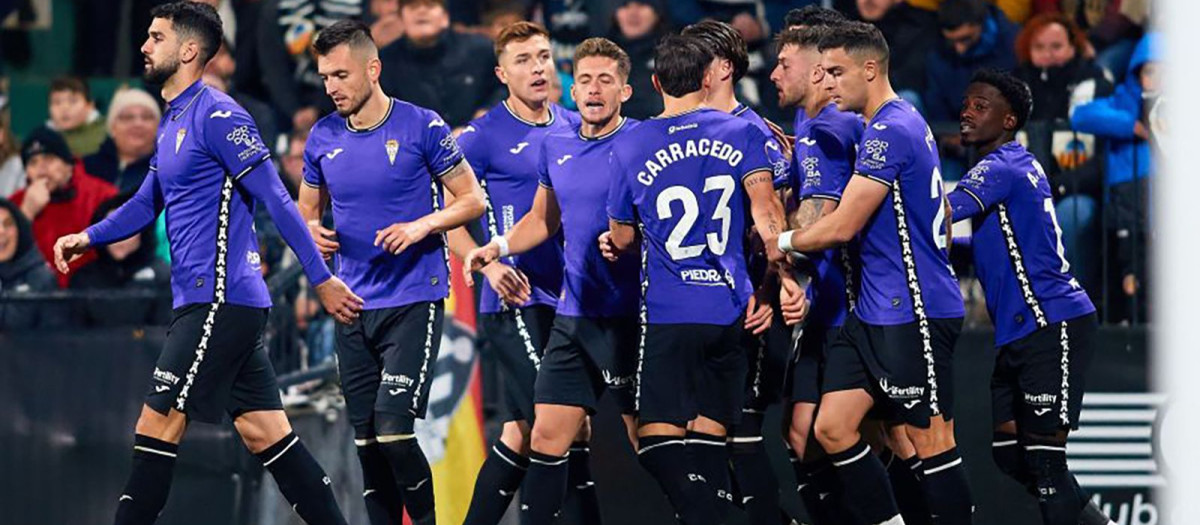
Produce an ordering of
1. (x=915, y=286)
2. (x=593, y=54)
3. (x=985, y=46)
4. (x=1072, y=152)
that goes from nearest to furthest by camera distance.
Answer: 1. (x=915, y=286)
2. (x=593, y=54)
3. (x=1072, y=152)
4. (x=985, y=46)

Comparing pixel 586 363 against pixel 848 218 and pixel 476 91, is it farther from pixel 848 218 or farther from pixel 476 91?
pixel 476 91

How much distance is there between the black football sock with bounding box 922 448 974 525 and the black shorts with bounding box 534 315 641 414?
4.06 feet

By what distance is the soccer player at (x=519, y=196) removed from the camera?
6.88 metres

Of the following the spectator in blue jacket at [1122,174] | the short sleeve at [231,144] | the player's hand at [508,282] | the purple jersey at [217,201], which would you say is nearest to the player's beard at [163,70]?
the purple jersey at [217,201]

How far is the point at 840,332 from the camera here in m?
6.05

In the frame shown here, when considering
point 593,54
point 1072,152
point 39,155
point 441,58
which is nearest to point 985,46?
point 1072,152

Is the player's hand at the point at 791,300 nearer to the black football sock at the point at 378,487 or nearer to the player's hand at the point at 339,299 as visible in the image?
the player's hand at the point at 339,299

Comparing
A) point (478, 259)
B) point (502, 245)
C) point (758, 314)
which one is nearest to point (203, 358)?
point (478, 259)

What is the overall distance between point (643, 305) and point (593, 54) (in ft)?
3.64

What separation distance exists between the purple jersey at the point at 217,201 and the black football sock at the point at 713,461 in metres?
1.60

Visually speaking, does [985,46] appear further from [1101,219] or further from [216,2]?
[216,2]

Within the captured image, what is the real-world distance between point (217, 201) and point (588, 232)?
4.84 ft

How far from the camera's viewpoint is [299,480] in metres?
6.20

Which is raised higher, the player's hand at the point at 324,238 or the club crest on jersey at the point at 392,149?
the club crest on jersey at the point at 392,149
